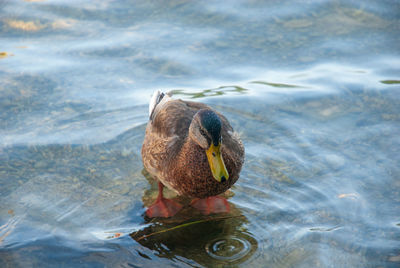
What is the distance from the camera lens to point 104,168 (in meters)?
4.81

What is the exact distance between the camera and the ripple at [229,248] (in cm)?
368

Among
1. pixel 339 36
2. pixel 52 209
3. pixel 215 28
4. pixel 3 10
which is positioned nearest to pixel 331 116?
pixel 339 36

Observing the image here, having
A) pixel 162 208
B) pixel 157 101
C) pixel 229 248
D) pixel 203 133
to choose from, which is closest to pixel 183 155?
pixel 203 133

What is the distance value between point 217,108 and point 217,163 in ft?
6.92

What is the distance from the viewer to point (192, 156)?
162 inches

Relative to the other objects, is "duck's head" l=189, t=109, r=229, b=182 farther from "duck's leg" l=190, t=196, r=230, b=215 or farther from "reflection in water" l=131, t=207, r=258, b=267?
"duck's leg" l=190, t=196, r=230, b=215

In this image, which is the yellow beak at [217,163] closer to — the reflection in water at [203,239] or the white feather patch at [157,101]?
the reflection in water at [203,239]

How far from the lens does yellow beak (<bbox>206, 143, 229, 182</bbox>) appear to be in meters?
3.79

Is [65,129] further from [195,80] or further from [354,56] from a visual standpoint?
[354,56]

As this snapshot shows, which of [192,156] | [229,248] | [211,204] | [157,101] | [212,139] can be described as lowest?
[229,248]

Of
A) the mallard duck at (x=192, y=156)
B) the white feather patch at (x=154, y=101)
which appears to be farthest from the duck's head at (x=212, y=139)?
the white feather patch at (x=154, y=101)

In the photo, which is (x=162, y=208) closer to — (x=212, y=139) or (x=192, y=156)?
(x=192, y=156)

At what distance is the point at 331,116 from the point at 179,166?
233 centimetres

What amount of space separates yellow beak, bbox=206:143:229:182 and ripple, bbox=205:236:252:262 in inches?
20.0
